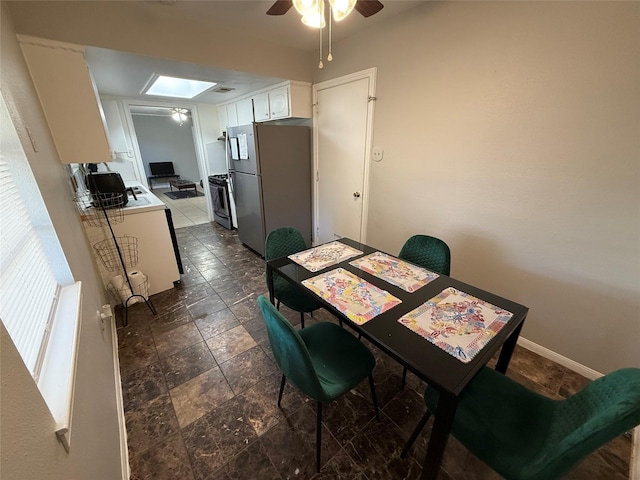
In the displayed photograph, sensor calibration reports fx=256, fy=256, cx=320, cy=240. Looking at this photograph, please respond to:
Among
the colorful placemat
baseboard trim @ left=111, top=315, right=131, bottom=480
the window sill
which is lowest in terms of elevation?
baseboard trim @ left=111, top=315, right=131, bottom=480

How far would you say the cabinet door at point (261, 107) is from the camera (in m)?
3.38

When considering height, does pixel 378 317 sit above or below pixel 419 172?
below

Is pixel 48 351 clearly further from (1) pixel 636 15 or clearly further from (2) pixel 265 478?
(1) pixel 636 15

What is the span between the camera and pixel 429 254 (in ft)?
5.88

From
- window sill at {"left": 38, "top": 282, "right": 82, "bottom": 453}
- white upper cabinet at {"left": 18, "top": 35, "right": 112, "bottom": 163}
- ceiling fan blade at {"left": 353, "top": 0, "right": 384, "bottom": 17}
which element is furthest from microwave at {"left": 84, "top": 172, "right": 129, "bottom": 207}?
ceiling fan blade at {"left": 353, "top": 0, "right": 384, "bottom": 17}

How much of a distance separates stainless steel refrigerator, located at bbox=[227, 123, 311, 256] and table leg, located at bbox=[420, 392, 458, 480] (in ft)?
8.98

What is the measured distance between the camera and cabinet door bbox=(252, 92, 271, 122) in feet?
11.1

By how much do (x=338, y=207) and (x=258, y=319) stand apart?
5.56 ft

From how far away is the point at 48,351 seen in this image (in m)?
0.88

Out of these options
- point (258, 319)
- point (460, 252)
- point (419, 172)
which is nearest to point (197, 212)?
point (258, 319)

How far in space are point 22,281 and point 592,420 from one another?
6.12 feet

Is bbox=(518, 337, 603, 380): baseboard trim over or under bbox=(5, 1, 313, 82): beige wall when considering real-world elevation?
under

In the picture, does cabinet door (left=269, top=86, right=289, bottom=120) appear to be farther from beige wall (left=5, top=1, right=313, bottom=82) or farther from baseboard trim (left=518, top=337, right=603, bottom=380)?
baseboard trim (left=518, top=337, right=603, bottom=380)

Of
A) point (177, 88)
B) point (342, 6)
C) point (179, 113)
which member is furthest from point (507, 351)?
point (179, 113)
